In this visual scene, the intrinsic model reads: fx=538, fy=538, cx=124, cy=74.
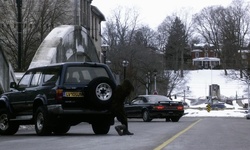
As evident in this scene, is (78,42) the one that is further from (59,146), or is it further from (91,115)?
(59,146)

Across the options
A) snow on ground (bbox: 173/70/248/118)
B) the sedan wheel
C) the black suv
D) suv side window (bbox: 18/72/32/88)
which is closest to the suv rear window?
the black suv

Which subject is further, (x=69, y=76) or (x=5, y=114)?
(x=5, y=114)

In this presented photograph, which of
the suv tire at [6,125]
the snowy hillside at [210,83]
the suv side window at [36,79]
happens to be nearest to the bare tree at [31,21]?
the suv tire at [6,125]

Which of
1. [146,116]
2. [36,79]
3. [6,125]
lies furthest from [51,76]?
[146,116]

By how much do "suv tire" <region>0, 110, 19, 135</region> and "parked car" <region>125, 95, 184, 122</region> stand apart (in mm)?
13037

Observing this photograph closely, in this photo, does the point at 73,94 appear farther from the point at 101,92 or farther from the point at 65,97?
the point at 101,92

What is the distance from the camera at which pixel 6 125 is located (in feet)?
56.2

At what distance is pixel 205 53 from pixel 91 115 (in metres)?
118

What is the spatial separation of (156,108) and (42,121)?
566 inches

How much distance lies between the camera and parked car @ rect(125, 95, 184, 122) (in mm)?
29141

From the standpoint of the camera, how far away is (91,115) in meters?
15.5

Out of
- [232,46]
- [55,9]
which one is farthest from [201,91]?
[55,9]

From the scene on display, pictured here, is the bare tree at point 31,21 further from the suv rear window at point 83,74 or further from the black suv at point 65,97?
the suv rear window at point 83,74

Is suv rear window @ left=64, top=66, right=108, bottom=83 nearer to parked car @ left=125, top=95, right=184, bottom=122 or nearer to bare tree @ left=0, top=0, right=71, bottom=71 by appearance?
parked car @ left=125, top=95, right=184, bottom=122
